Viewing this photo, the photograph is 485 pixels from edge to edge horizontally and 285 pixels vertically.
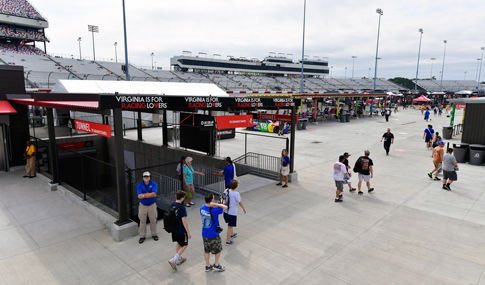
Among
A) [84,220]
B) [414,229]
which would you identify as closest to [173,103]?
[84,220]

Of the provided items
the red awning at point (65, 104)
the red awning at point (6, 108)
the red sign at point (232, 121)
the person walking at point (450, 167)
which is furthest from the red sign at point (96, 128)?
the person walking at point (450, 167)

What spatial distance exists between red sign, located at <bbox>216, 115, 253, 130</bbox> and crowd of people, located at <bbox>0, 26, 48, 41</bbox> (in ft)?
236

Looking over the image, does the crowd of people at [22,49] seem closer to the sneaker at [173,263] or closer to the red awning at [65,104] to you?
the red awning at [65,104]

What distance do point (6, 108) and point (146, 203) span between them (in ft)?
31.3

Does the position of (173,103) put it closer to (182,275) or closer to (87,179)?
(182,275)

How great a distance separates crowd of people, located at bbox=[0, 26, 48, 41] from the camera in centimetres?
6173

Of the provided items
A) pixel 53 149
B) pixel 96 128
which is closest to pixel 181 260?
pixel 96 128

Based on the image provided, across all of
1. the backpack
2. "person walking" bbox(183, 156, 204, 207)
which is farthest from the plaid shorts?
"person walking" bbox(183, 156, 204, 207)

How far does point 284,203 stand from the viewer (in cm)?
970

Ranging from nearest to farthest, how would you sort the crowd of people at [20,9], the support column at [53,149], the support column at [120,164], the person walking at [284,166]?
the support column at [120,164] → the support column at [53,149] → the person walking at [284,166] → the crowd of people at [20,9]

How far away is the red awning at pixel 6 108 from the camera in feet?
39.3

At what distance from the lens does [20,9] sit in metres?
67.5

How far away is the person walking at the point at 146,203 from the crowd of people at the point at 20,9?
250 ft

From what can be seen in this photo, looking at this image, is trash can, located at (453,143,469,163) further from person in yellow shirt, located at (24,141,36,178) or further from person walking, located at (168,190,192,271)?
person in yellow shirt, located at (24,141,36,178)
